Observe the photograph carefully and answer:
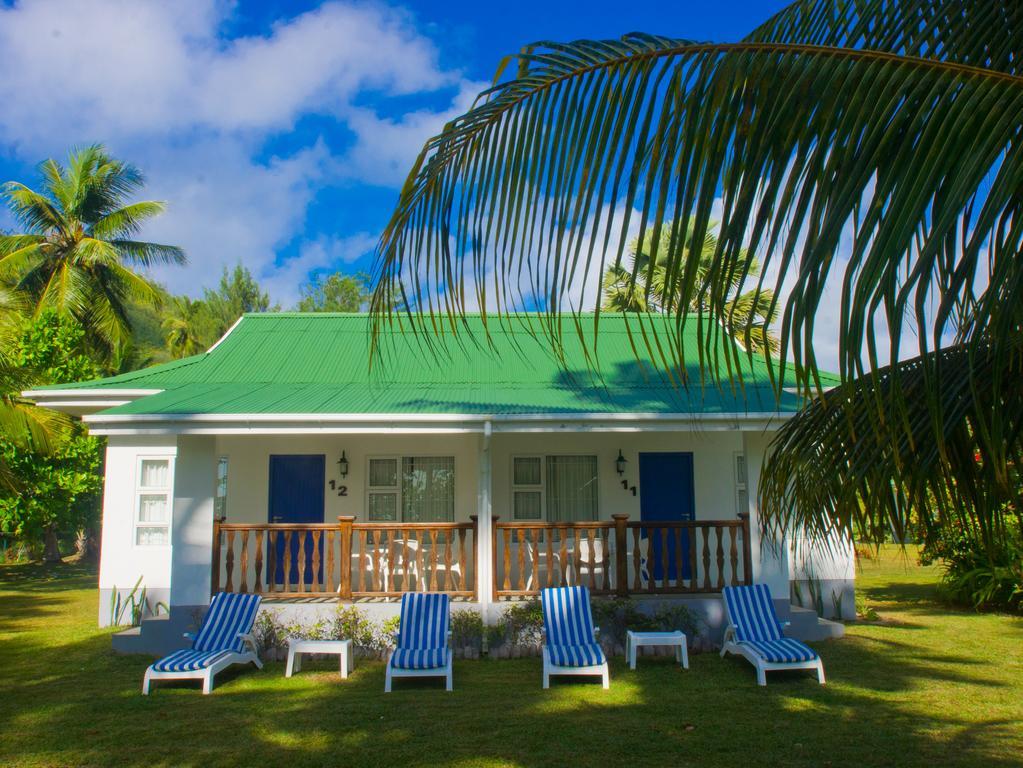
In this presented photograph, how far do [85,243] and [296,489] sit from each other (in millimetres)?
16226

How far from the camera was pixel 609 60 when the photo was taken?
201 centimetres

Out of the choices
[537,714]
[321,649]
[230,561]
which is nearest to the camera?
[537,714]

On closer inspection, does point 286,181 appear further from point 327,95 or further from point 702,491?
point 702,491

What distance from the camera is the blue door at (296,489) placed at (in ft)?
46.2

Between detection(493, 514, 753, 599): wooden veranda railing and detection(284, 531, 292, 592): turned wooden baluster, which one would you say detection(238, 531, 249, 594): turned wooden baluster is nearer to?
detection(284, 531, 292, 592): turned wooden baluster

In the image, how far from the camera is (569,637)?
1010 cm

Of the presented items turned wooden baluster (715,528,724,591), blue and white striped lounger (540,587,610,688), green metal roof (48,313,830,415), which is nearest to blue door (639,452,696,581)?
green metal roof (48,313,830,415)

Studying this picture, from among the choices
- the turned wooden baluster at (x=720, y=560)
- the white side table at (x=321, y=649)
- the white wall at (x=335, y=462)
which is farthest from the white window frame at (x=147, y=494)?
the turned wooden baluster at (x=720, y=560)

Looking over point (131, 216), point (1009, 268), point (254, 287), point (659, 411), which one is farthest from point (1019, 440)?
point (254, 287)

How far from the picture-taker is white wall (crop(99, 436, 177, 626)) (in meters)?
13.3

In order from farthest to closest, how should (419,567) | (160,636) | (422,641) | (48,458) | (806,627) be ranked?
(48,458) < (419,567) < (806,627) < (160,636) < (422,641)

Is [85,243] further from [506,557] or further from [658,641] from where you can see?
[658,641]

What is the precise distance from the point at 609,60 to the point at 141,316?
4598cm

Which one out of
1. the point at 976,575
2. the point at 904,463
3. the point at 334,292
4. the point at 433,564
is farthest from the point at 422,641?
the point at 334,292
